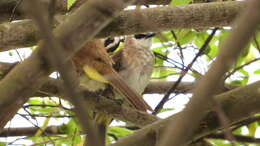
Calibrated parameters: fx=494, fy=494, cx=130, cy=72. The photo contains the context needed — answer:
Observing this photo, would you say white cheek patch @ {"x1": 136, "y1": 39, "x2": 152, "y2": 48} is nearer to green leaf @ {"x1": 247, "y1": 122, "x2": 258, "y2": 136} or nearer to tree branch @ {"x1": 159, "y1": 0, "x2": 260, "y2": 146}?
green leaf @ {"x1": 247, "y1": 122, "x2": 258, "y2": 136}

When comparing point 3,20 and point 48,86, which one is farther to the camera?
point 3,20

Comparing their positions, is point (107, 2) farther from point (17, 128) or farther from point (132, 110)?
point (17, 128)

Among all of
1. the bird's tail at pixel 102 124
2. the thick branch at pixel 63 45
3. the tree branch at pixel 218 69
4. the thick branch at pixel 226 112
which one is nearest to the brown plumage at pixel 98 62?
the bird's tail at pixel 102 124

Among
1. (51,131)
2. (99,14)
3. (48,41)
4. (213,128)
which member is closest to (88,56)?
(51,131)

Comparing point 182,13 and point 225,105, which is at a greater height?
point 182,13

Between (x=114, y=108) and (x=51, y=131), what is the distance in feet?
3.83

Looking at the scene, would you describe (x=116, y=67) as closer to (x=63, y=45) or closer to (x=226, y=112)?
(x=226, y=112)

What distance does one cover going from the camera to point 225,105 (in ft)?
7.00

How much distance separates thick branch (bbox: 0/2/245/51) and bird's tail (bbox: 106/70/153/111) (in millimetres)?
492

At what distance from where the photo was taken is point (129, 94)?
2.99 meters

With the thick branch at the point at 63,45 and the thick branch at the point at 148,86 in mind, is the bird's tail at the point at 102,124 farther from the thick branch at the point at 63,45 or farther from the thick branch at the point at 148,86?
the thick branch at the point at 63,45

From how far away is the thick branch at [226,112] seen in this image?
6.88ft

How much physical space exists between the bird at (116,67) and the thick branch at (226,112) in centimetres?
64

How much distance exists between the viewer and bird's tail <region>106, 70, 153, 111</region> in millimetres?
2809
